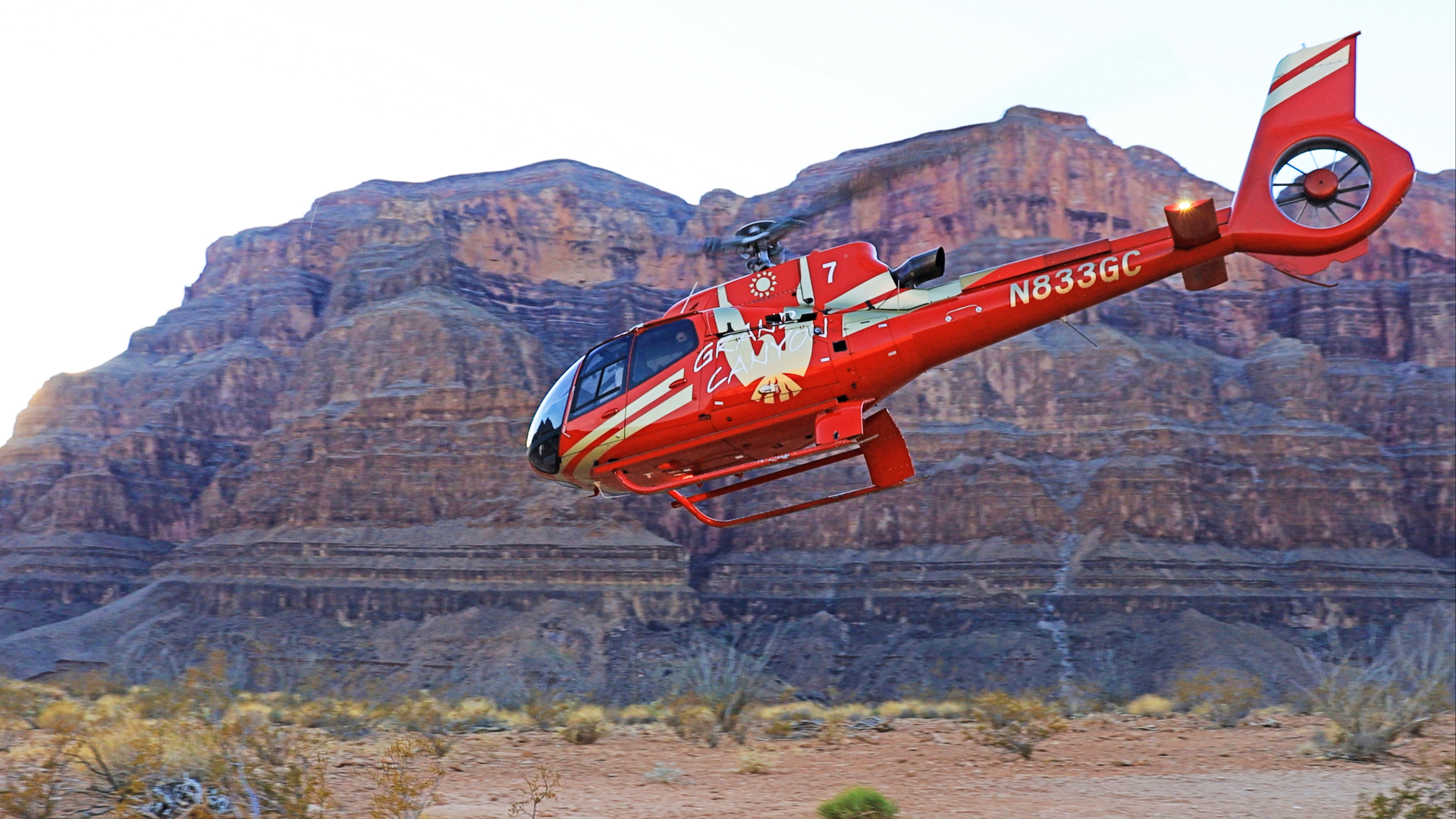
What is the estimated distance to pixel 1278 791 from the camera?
41.3 feet

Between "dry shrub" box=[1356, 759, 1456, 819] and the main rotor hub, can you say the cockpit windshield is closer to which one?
the main rotor hub

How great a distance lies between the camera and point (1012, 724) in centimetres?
1645

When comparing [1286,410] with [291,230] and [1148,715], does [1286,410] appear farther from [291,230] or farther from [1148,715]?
[291,230]

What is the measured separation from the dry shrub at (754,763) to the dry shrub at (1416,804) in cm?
705

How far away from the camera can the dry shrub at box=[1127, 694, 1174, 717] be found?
21078mm

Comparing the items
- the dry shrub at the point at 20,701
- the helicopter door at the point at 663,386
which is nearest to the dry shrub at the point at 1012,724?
the helicopter door at the point at 663,386

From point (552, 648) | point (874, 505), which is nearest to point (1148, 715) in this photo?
point (552, 648)

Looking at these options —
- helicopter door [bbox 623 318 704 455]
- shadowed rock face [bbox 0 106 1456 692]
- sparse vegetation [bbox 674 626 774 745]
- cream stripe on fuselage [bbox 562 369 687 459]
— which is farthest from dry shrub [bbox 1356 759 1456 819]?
shadowed rock face [bbox 0 106 1456 692]

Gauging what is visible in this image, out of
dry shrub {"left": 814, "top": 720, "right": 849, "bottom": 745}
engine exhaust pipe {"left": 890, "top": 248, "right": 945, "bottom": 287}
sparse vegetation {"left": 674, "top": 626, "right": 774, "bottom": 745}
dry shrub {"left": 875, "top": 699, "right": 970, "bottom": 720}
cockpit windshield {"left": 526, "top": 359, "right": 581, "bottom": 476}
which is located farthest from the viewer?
dry shrub {"left": 875, "top": 699, "right": 970, "bottom": 720}

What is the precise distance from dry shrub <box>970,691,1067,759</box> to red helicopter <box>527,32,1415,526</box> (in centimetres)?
509

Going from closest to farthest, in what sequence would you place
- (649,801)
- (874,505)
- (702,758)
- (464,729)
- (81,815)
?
(81,815) → (649,801) → (702,758) → (464,729) → (874,505)

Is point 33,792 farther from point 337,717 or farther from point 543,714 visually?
point 543,714

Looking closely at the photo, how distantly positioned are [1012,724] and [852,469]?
2251 inches

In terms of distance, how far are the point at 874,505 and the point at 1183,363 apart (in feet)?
77.5
